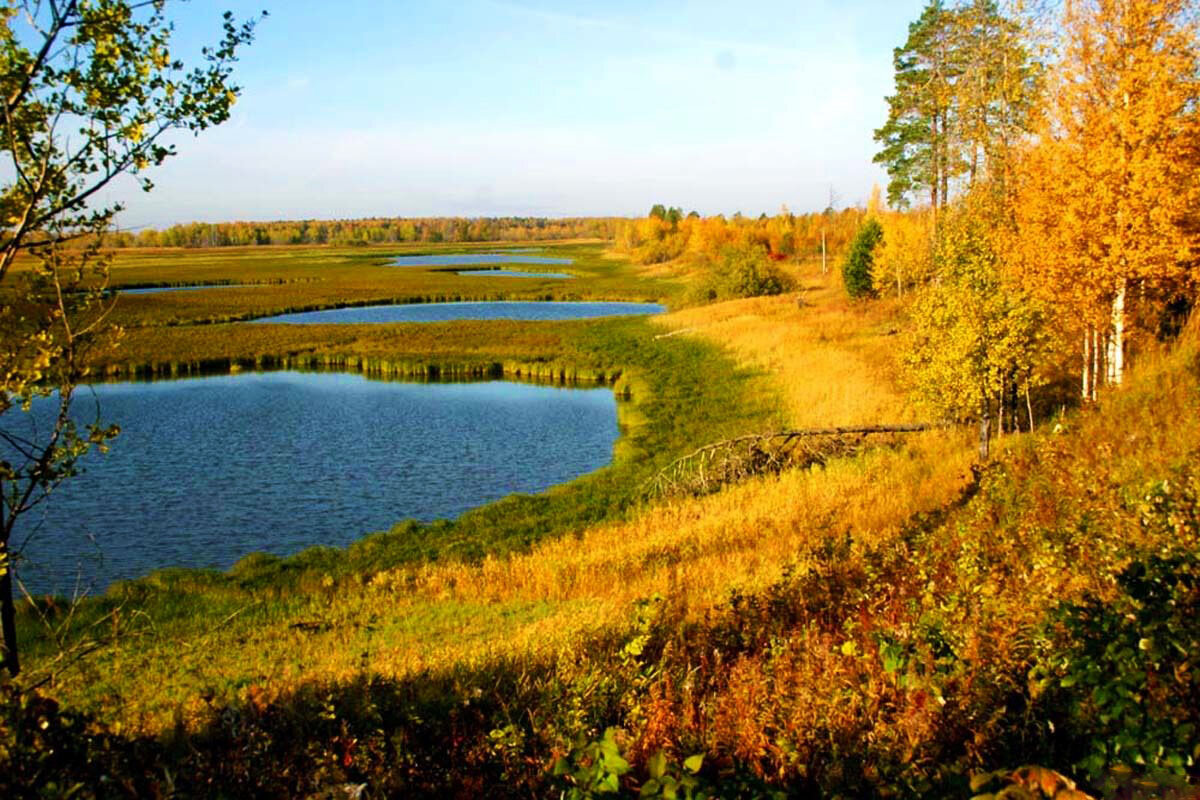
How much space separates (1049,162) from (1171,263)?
3.12 m

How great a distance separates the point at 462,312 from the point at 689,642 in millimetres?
69046

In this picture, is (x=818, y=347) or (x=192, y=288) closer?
(x=818, y=347)

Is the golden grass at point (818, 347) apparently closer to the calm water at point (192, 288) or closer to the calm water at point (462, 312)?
the calm water at point (462, 312)

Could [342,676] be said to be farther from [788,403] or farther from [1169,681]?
[788,403]

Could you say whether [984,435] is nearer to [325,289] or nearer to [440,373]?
[440,373]

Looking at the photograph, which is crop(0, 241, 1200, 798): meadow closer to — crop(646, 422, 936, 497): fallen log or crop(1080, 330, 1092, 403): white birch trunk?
crop(646, 422, 936, 497): fallen log

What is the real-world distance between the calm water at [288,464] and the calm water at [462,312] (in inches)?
1083

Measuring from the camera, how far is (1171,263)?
50.1 ft

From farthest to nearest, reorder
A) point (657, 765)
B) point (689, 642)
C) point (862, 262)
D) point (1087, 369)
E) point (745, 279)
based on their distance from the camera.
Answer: point (745, 279), point (862, 262), point (1087, 369), point (689, 642), point (657, 765)

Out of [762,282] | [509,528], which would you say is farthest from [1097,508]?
[762,282]

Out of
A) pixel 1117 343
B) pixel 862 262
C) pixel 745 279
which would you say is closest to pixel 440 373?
pixel 862 262

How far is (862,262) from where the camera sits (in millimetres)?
50219

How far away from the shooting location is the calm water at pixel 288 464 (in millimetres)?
20062

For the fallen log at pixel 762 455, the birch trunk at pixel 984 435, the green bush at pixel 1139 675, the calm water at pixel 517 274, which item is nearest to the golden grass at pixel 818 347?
the fallen log at pixel 762 455
